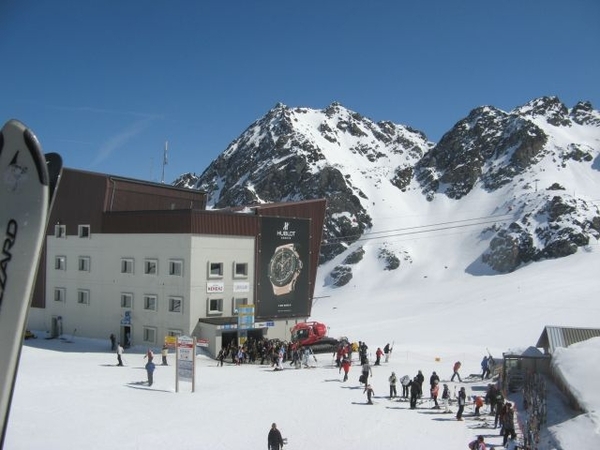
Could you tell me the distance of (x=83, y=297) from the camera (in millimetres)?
40688

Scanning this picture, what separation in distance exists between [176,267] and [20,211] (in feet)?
96.0

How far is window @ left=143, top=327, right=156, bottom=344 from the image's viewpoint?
36625 mm

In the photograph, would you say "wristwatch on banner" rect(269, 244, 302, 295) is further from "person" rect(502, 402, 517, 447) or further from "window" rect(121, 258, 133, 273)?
"person" rect(502, 402, 517, 447)

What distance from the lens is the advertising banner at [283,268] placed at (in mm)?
40062

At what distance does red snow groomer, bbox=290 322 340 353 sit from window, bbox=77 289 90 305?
14206 mm

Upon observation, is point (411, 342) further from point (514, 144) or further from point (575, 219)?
point (514, 144)

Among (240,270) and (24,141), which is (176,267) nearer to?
(240,270)

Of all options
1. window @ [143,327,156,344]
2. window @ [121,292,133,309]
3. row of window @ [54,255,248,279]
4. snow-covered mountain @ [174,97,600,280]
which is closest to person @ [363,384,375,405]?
row of window @ [54,255,248,279]

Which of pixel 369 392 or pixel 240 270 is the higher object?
pixel 240 270

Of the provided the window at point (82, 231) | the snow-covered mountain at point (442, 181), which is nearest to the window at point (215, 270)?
the window at point (82, 231)

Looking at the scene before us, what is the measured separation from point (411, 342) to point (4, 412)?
4101cm

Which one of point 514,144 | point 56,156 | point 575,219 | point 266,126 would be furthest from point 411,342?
point 266,126

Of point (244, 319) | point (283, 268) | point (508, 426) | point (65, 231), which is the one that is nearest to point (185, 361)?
point (508, 426)

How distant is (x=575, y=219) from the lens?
86.8 meters
